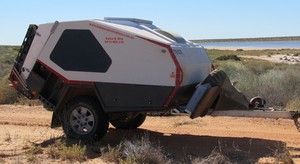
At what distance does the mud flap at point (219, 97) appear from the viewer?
344 inches

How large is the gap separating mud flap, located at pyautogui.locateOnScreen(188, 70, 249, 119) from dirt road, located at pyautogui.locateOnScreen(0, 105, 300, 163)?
27.9 inches

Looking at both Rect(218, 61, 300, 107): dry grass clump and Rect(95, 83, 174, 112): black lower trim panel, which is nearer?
Rect(95, 83, 174, 112): black lower trim panel

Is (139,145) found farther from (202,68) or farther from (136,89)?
(202,68)

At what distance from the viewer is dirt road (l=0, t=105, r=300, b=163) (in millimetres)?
8500

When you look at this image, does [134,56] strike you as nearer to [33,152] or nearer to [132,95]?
[132,95]

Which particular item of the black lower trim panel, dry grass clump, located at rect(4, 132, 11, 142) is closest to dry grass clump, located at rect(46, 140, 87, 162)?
the black lower trim panel

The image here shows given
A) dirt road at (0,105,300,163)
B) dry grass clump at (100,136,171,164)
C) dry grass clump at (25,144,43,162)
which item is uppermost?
dry grass clump at (100,136,171,164)

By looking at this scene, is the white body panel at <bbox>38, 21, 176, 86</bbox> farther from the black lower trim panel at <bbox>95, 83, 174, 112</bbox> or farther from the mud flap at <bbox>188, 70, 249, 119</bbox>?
the mud flap at <bbox>188, 70, 249, 119</bbox>

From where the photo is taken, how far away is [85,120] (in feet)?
30.4

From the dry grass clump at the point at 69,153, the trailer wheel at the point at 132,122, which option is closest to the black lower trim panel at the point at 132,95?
the dry grass clump at the point at 69,153

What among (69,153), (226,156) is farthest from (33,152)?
(226,156)

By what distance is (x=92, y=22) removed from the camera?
29.2 ft

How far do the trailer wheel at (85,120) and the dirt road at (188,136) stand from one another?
296 millimetres

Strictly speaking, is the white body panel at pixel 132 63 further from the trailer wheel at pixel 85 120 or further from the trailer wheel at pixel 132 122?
the trailer wheel at pixel 132 122
